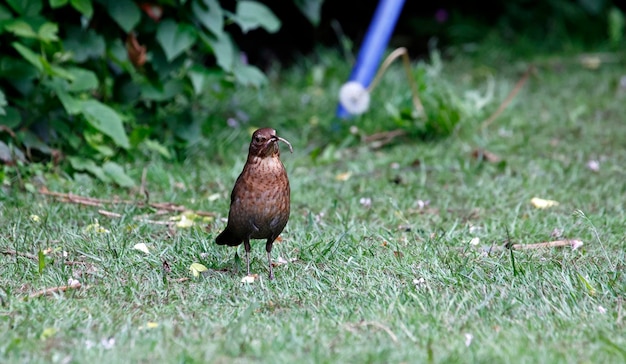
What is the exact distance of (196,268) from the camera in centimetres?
358

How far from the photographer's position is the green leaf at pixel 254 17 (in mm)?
5234

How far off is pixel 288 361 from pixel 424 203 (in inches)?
87.4

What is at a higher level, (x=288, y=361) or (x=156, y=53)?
(x=156, y=53)

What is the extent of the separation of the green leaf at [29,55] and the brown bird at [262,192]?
165cm

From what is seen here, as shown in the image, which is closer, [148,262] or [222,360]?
[222,360]

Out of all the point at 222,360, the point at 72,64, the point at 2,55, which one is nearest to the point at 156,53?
the point at 72,64

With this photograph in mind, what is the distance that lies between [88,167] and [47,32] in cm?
77

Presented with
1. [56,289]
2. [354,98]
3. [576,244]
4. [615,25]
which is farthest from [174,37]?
[615,25]

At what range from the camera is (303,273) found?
3.58 meters

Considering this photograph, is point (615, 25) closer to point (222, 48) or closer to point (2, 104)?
point (222, 48)

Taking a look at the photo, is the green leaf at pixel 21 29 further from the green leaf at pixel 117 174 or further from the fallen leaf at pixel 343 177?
the fallen leaf at pixel 343 177

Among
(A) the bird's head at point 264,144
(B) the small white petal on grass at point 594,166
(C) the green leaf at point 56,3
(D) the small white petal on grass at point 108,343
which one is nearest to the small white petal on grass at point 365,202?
(A) the bird's head at point 264,144

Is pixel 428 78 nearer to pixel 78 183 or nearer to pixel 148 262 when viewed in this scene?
pixel 78 183

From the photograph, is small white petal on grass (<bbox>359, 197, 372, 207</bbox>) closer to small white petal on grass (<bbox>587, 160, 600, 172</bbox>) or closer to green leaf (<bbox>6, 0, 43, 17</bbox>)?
small white petal on grass (<bbox>587, 160, 600, 172</bbox>)
